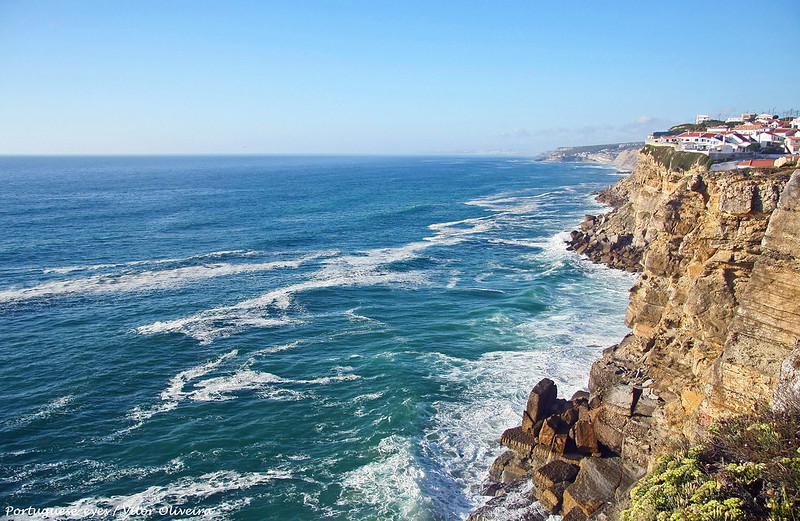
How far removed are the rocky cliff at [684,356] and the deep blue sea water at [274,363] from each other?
3212mm

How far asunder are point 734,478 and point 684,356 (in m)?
12.3

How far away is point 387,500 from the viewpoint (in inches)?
925

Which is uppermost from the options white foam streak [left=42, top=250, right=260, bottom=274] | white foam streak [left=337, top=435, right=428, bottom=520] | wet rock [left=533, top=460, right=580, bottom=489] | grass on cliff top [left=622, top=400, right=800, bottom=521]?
grass on cliff top [left=622, top=400, right=800, bottom=521]

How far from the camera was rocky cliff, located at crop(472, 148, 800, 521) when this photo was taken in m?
19.1

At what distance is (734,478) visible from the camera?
13.8m

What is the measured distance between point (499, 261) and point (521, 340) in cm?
2600

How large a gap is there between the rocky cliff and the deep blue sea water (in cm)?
321

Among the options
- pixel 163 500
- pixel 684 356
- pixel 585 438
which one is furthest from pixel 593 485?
pixel 163 500

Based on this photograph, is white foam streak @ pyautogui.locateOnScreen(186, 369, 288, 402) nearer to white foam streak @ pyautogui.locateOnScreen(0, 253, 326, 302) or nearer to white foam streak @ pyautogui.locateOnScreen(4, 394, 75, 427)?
white foam streak @ pyautogui.locateOnScreen(4, 394, 75, 427)

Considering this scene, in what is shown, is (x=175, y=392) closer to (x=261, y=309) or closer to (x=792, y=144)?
(x=261, y=309)

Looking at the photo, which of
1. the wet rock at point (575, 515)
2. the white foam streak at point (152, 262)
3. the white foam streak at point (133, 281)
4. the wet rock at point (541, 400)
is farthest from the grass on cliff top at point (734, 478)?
the white foam streak at point (152, 262)

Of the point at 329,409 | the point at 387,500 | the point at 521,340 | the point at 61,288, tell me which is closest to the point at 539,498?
the point at 387,500

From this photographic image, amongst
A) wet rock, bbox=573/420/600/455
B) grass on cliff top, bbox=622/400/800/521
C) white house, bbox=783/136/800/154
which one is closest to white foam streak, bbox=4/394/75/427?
wet rock, bbox=573/420/600/455

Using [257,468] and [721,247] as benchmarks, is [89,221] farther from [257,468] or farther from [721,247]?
[721,247]
